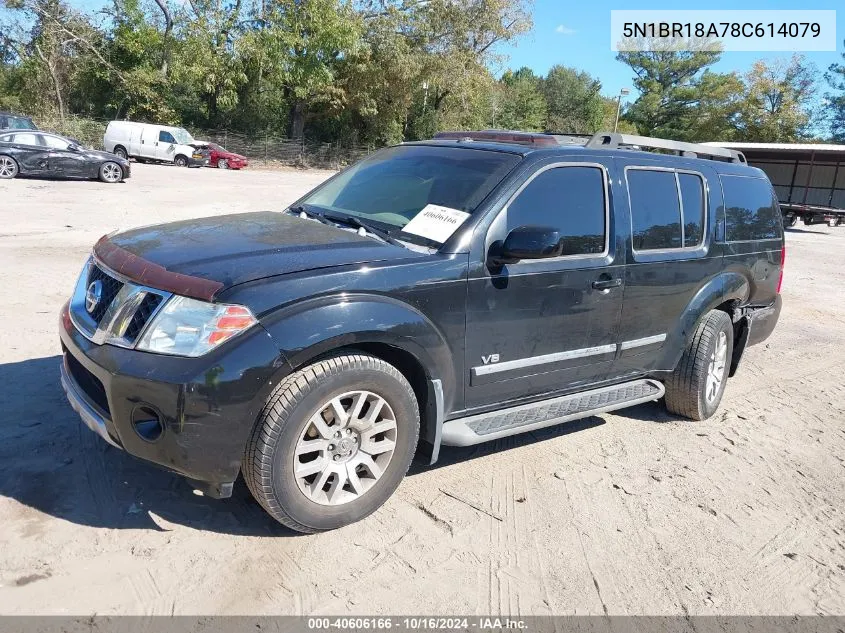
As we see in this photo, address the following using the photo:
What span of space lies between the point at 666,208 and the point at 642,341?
927 mm

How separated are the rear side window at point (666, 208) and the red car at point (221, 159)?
31.5 metres

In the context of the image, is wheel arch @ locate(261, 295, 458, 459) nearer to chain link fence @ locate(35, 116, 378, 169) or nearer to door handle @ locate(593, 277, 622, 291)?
door handle @ locate(593, 277, 622, 291)

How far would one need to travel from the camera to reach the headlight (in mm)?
2836

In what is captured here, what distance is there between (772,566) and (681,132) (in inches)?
2273

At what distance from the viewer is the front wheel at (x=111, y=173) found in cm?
1933

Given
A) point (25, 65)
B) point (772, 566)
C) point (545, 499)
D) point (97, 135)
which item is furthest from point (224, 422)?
point (25, 65)

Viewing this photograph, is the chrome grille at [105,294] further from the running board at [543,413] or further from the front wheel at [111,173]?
the front wheel at [111,173]

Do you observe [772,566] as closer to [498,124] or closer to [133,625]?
[133,625]

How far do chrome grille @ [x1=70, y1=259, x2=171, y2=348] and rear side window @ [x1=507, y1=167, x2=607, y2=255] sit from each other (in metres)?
1.90

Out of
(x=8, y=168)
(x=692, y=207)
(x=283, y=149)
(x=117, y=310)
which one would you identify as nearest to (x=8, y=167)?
(x=8, y=168)

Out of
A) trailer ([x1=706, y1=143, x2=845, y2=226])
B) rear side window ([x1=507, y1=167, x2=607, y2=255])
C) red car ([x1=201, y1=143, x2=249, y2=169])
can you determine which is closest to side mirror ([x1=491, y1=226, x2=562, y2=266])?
rear side window ([x1=507, y1=167, x2=607, y2=255])

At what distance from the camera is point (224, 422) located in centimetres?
284

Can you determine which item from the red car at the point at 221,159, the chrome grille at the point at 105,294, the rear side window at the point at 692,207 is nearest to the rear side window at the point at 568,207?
the rear side window at the point at 692,207

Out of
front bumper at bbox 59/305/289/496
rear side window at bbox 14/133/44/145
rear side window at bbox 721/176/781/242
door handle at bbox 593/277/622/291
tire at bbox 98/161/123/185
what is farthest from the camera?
tire at bbox 98/161/123/185
